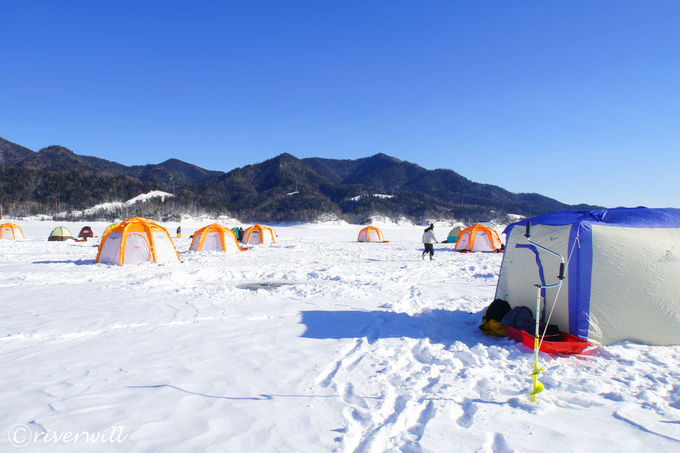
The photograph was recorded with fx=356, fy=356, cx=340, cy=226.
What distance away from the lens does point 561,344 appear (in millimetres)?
4355

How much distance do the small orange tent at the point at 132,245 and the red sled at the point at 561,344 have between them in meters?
12.6

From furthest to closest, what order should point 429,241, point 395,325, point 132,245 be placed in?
point 429,241
point 132,245
point 395,325

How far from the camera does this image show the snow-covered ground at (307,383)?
Answer: 109 inches

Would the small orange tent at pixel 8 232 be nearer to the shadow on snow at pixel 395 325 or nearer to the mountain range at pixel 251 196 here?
the shadow on snow at pixel 395 325

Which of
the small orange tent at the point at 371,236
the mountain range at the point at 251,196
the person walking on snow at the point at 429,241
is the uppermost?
the mountain range at the point at 251,196

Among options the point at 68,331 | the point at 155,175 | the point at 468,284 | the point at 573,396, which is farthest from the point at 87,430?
the point at 155,175

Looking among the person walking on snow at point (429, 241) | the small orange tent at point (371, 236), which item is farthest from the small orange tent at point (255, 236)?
the person walking on snow at point (429, 241)

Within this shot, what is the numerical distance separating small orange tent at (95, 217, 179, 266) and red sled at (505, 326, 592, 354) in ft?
41.5

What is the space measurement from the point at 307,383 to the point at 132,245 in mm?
11918

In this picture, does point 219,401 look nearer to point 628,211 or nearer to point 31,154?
point 628,211

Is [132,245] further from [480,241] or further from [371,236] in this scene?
[371,236]

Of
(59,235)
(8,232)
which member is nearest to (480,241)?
(59,235)

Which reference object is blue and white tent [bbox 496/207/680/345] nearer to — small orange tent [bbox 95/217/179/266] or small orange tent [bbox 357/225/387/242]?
small orange tent [bbox 95/217/179/266]

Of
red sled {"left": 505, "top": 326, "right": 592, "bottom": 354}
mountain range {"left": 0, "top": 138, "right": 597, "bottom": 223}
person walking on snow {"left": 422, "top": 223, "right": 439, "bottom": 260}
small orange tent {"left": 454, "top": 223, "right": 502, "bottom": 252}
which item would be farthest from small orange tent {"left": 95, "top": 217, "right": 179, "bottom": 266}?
mountain range {"left": 0, "top": 138, "right": 597, "bottom": 223}
